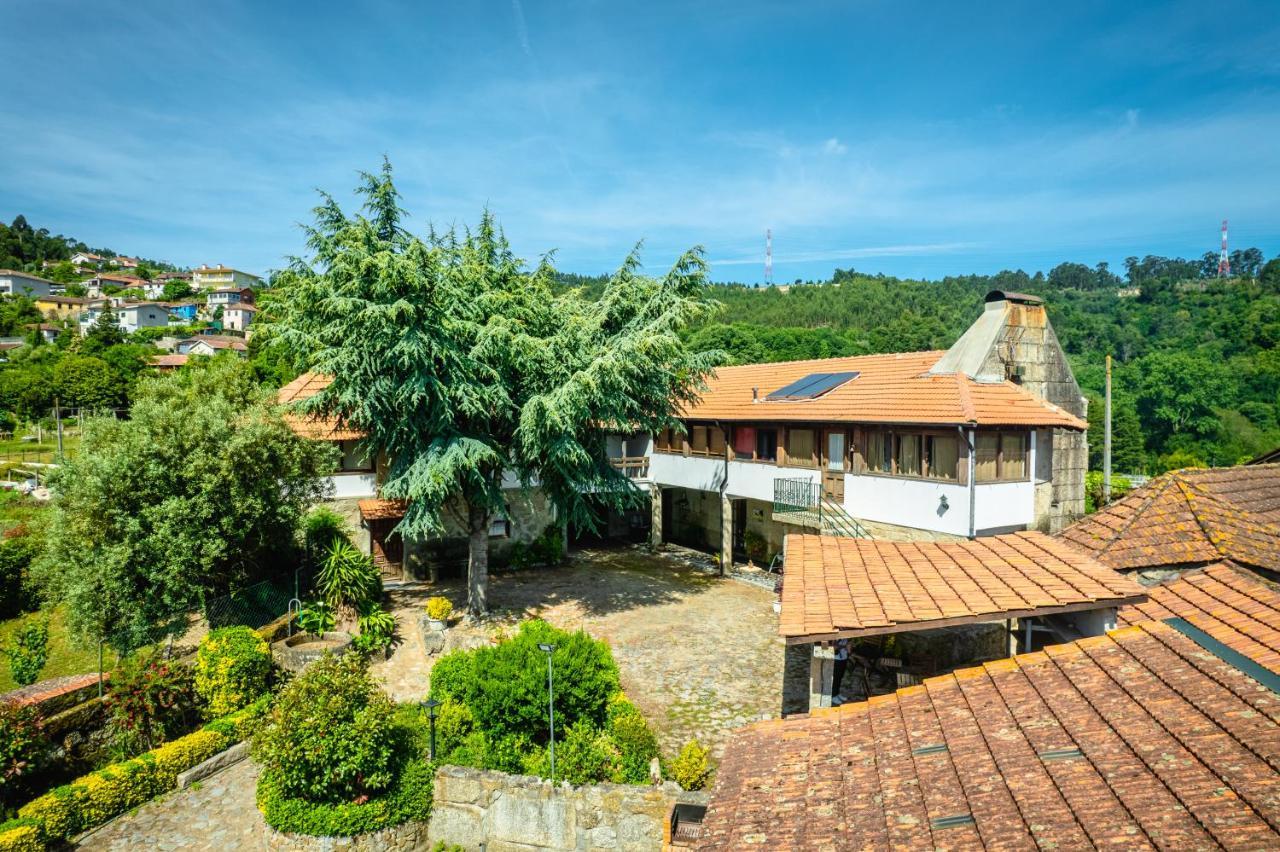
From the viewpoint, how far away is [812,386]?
23203 mm

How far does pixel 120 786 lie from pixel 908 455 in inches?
736

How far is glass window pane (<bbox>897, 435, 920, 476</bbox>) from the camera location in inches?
728

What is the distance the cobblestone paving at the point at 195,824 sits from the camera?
1104 cm

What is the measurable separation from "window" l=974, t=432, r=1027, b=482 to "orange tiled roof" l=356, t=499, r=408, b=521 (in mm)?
17577

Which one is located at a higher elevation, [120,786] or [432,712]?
[432,712]

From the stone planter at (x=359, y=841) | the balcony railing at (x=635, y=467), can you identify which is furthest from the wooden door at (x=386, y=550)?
the stone planter at (x=359, y=841)

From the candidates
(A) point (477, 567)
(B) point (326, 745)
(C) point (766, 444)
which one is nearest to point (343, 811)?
(B) point (326, 745)

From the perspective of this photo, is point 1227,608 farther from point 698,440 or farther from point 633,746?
point 698,440

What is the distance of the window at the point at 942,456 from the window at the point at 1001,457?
514mm

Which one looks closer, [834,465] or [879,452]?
[879,452]

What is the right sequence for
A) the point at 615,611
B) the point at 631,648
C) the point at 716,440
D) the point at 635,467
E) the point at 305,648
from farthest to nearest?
the point at 635,467 → the point at 716,440 → the point at 615,611 → the point at 631,648 → the point at 305,648

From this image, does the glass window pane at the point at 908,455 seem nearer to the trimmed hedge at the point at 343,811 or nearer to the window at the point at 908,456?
the window at the point at 908,456

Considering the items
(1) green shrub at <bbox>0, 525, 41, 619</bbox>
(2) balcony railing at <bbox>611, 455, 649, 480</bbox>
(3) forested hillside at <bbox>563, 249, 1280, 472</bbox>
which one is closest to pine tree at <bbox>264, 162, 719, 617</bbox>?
(2) balcony railing at <bbox>611, 455, 649, 480</bbox>

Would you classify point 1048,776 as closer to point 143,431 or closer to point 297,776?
point 297,776
